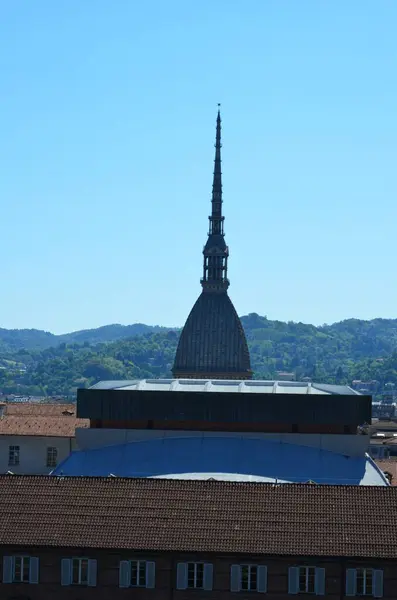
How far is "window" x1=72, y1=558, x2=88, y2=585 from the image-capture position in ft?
226

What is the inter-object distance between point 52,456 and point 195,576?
51.8 metres

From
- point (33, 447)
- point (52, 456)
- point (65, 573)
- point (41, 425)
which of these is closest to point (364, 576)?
point (65, 573)

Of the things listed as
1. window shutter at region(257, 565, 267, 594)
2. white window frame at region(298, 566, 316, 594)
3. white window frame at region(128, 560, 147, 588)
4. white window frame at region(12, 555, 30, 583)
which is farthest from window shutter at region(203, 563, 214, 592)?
white window frame at region(12, 555, 30, 583)

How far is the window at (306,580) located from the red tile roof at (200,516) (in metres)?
0.89

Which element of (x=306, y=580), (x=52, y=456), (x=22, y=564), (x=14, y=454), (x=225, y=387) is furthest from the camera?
(x=14, y=454)

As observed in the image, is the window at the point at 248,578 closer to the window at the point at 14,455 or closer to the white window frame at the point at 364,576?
the white window frame at the point at 364,576

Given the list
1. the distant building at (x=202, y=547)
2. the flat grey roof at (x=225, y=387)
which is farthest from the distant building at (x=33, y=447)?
the distant building at (x=202, y=547)

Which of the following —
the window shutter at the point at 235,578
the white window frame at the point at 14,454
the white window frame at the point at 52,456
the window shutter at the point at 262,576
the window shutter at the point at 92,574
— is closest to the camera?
the window shutter at the point at 262,576

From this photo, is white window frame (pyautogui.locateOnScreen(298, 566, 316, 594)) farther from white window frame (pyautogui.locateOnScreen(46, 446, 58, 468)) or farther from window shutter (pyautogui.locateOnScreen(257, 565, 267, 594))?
white window frame (pyautogui.locateOnScreen(46, 446, 58, 468))

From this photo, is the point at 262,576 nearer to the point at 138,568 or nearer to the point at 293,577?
the point at 293,577

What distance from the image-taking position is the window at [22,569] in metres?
69.1

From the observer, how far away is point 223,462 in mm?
96375

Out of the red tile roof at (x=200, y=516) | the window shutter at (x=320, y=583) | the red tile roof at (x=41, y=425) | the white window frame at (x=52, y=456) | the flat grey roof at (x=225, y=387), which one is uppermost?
the flat grey roof at (x=225, y=387)

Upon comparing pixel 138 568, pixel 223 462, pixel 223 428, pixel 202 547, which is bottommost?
pixel 138 568
